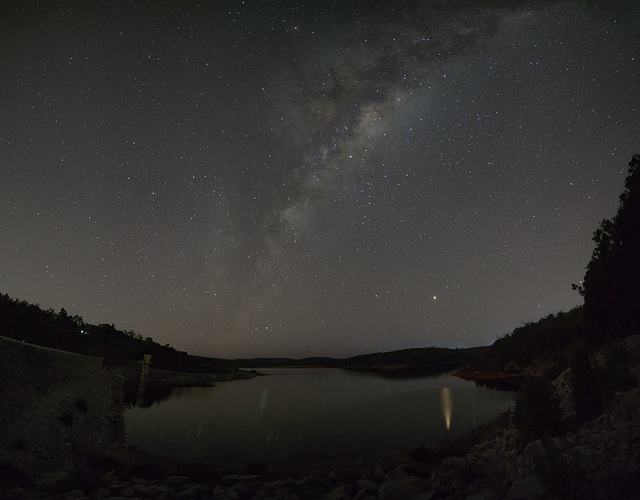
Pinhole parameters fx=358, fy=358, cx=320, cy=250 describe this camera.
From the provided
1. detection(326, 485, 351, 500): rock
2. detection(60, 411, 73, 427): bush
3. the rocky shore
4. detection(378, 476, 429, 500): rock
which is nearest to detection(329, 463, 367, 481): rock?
the rocky shore

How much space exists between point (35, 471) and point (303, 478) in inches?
320

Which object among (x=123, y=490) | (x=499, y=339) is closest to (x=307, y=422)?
(x=123, y=490)

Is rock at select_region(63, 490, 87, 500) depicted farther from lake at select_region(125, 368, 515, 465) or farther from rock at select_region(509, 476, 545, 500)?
rock at select_region(509, 476, 545, 500)

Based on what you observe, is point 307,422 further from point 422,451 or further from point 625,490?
point 625,490

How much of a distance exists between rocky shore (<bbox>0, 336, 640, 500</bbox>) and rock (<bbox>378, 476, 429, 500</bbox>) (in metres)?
0.03

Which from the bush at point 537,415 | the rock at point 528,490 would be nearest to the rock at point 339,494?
the rock at point 528,490

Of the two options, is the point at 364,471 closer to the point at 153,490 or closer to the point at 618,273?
the point at 153,490

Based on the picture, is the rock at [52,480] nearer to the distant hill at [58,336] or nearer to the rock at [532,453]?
the rock at [532,453]

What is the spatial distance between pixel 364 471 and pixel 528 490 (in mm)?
7761

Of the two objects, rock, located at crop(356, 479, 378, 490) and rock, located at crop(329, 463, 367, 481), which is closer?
rock, located at crop(356, 479, 378, 490)

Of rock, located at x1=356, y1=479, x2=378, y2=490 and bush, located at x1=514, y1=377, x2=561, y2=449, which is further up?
bush, located at x1=514, y1=377, x2=561, y2=449

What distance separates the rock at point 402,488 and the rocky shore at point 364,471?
0.09 feet

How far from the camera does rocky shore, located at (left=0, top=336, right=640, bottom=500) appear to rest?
6609mm

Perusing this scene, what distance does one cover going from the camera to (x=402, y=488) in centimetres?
931
